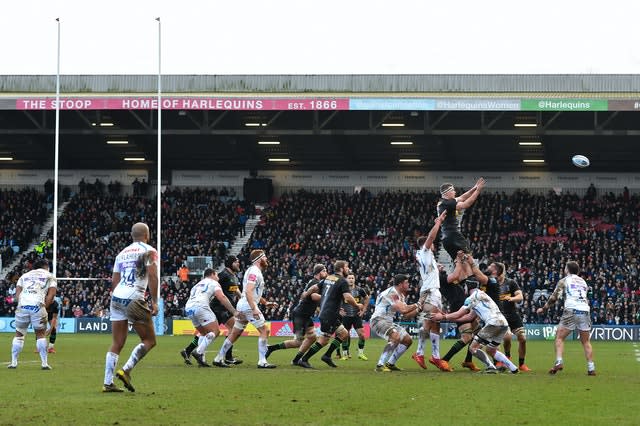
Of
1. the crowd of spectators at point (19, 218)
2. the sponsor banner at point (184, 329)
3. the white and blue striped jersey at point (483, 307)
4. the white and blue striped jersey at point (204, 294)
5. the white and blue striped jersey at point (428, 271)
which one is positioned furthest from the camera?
the crowd of spectators at point (19, 218)

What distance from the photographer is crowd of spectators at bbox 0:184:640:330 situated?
5141 cm

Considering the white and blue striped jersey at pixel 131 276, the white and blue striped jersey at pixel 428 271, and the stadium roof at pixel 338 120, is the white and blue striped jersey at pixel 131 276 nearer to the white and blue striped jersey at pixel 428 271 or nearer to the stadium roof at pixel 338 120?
the white and blue striped jersey at pixel 428 271

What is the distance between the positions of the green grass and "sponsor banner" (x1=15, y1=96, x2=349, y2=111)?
28.3 meters

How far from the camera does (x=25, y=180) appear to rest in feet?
213

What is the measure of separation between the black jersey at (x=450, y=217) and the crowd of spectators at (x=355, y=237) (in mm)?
28791

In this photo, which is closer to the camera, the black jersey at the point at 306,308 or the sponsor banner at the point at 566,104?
the black jersey at the point at 306,308

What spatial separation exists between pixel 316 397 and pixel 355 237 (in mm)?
42608

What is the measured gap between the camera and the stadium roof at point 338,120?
50344 mm

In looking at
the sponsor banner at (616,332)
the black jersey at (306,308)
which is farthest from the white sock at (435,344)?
the sponsor banner at (616,332)

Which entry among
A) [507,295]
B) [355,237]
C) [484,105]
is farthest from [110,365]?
[355,237]

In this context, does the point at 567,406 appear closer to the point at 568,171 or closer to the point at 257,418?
the point at 257,418

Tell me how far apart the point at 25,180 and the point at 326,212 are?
18512mm

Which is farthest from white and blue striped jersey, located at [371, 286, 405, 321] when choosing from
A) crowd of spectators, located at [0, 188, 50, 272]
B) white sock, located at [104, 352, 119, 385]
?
crowd of spectators, located at [0, 188, 50, 272]

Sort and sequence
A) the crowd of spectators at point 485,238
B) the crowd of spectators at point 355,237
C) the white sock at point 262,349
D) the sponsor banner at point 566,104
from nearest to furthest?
the white sock at point 262,349
the sponsor banner at point 566,104
the crowd of spectators at point 485,238
the crowd of spectators at point 355,237
